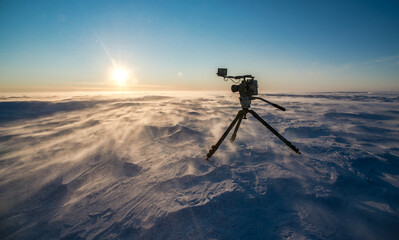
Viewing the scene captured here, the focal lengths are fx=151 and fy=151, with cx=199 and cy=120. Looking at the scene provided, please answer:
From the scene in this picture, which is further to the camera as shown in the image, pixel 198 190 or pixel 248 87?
pixel 248 87

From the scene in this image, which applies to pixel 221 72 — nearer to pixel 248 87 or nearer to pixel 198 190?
pixel 248 87

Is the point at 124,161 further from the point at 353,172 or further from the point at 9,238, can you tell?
Answer: the point at 353,172

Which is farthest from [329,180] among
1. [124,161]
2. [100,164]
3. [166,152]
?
[100,164]

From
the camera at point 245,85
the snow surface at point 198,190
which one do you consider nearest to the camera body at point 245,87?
the camera at point 245,85

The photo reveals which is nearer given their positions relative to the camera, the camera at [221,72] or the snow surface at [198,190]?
the snow surface at [198,190]

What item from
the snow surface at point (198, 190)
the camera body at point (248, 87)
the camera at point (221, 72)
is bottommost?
the snow surface at point (198, 190)

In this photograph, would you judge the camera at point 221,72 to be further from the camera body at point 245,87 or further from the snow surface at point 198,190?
the snow surface at point 198,190

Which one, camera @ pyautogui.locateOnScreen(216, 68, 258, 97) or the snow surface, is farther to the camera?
camera @ pyautogui.locateOnScreen(216, 68, 258, 97)

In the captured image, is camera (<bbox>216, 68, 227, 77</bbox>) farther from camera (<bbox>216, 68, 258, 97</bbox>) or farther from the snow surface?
the snow surface

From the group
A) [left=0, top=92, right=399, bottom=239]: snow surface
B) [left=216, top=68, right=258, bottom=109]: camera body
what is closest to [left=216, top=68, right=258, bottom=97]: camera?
[left=216, top=68, right=258, bottom=109]: camera body

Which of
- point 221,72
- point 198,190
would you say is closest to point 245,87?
point 221,72

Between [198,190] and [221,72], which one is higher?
[221,72]

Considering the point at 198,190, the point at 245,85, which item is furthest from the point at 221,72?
the point at 198,190

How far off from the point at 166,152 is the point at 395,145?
6695mm
